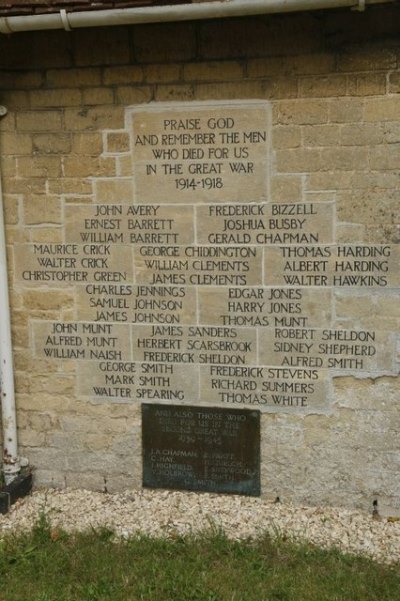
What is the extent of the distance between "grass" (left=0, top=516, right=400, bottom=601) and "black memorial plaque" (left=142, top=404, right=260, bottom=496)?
1.75 ft

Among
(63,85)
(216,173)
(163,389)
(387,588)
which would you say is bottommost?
(387,588)

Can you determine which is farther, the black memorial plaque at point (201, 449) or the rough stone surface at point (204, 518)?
the black memorial plaque at point (201, 449)

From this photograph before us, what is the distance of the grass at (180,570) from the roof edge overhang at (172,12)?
298 centimetres

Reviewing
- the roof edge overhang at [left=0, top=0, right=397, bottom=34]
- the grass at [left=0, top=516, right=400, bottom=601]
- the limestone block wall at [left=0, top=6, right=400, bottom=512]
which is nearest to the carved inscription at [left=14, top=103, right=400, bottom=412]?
the limestone block wall at [left=0, top=6, right=400, bottom=512]

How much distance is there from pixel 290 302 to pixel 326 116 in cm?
115

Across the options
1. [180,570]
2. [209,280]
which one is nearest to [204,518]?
[180,570]

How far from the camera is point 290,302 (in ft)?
14.0

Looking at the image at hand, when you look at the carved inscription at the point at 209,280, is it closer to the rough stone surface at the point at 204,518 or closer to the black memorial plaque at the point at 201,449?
the black memorial plaque at the point at 201,449

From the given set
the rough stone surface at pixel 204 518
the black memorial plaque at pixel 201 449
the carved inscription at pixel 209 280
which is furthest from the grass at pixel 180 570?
the carved inscription at pixel 209 280

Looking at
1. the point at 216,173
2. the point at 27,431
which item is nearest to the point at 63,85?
the point at 216,173

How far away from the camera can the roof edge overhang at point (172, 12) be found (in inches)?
143

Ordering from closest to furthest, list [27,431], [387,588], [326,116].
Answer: [387,588]
[326,116]
[27,431]

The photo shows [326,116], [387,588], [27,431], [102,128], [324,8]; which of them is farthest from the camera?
[27,431]

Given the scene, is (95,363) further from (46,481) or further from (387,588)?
(387,588)
